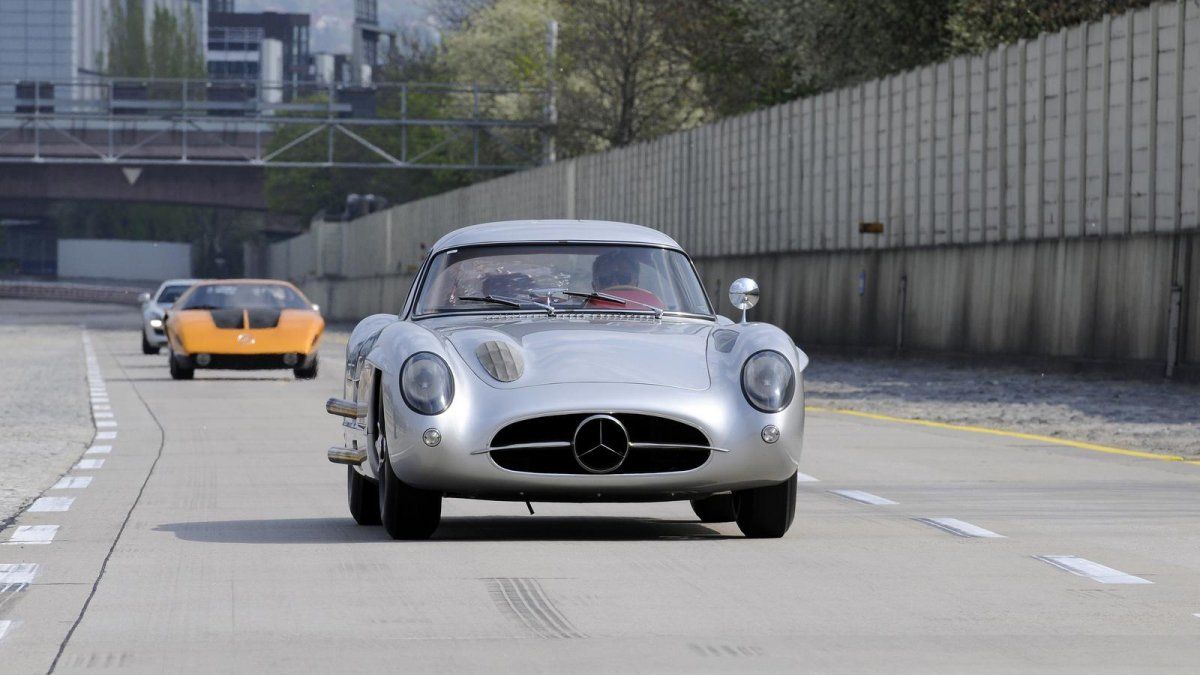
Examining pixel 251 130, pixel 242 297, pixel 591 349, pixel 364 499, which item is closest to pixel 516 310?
pixel 591 349

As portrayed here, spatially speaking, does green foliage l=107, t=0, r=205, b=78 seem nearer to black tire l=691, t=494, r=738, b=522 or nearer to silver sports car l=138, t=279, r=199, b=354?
silver sports car l=138, t=279, r=199, b=354

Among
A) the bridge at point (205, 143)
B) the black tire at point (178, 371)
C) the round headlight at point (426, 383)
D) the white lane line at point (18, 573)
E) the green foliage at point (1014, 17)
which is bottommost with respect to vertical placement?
the black tire at point (178, 371)

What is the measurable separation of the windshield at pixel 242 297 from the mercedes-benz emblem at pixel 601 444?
22070 millimetres

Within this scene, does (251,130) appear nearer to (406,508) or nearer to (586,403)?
(406,508)

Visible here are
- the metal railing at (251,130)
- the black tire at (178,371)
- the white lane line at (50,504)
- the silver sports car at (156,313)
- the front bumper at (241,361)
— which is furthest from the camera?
the metal railing at (251,130)

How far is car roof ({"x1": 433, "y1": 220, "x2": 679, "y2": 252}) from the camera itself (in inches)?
433

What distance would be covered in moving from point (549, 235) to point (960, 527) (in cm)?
231

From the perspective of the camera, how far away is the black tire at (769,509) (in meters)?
9.86

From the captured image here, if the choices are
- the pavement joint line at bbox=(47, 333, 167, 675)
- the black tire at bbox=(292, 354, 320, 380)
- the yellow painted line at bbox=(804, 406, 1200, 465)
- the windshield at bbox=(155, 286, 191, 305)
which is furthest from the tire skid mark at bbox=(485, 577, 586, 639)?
the windshield at bbox=(155, 286, 191, 305)

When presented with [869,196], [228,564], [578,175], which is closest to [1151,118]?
[869,196]

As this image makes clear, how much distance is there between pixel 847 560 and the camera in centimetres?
910

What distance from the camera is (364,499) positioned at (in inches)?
418

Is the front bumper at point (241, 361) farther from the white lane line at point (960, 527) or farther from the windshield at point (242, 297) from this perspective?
the white lane line at point (960, 527)

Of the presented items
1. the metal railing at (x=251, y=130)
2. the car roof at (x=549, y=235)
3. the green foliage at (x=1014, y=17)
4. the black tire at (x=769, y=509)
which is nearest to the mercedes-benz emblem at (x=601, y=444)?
the black tire at (x=769, y=509)
